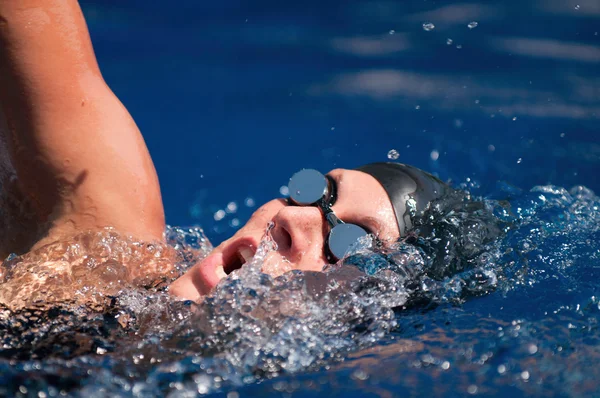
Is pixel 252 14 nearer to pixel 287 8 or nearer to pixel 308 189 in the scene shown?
pixel 287 8

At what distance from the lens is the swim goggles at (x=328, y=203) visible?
1471 millimetres

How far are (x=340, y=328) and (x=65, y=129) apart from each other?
2.66ft

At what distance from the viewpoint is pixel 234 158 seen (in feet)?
9.48

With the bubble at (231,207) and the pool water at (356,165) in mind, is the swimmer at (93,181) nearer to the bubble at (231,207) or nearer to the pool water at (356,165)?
the pool water at (356,165)

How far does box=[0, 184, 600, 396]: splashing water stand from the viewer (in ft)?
3.93

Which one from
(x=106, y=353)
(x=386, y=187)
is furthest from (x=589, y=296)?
(x=106, y=353)

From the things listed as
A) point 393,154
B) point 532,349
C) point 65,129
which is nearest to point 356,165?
point 393,154

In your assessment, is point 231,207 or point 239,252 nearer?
point 239,252

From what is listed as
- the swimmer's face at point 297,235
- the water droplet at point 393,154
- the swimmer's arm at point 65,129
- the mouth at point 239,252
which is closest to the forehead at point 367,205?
the swimmer's face at point 297,235

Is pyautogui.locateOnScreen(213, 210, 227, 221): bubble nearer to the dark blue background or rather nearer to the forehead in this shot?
the dark blue background

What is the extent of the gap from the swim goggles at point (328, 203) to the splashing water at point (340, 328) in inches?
1.4

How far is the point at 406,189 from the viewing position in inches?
63.1

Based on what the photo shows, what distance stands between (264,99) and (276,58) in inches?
9.7

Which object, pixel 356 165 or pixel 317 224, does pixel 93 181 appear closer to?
pixel 317 224
